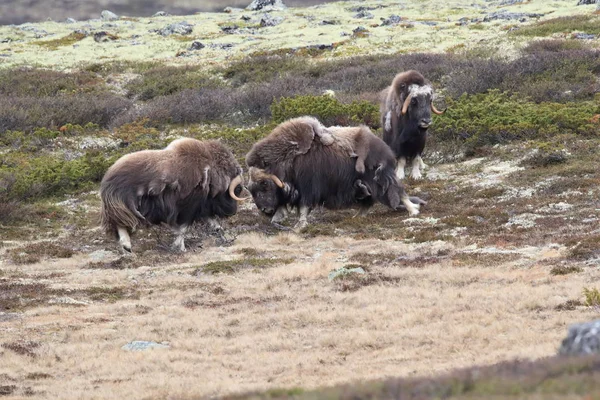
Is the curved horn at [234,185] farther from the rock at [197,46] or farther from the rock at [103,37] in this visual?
the rock at [103,37]

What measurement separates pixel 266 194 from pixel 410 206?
7.49ft

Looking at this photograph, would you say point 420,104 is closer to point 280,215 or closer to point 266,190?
point 280,215

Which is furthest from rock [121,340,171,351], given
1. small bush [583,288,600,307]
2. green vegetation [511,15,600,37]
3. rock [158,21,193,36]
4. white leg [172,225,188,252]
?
rock [158,21,193,36]

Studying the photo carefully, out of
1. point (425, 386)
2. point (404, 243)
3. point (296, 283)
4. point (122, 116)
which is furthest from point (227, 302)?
point (122, 116)

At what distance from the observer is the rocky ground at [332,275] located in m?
6.00

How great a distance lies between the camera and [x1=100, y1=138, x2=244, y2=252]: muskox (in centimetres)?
1151

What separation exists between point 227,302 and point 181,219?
343 cm

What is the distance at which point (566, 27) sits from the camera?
32.2 metres

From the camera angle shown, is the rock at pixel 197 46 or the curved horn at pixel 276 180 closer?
the curved horn at pixel 276 180

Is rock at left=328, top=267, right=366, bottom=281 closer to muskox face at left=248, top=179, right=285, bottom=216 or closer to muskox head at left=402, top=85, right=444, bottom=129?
muskox face at left=248, top=179, right=285, bottom=216

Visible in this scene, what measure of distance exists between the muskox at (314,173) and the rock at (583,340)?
888 cm

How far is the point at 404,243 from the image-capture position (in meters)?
11.3

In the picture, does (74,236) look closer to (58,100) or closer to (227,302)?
(227,302)

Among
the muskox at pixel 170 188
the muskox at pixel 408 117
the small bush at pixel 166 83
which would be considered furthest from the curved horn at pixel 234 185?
the small bush at pixel 166 83
